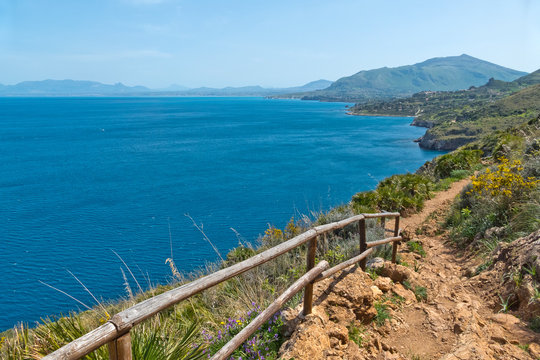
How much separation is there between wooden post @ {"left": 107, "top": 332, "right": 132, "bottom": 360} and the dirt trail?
1.64m

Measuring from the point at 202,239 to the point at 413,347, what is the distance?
25.1 meters

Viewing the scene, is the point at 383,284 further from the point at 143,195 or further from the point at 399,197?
the point at 143,195

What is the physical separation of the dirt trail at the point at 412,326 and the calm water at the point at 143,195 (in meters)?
5.11

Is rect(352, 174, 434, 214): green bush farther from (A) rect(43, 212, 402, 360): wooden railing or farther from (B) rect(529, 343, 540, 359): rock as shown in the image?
(A) rect(43, 212, 402, 360): wooden railing

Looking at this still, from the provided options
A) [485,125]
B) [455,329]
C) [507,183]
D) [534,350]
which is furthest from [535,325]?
[485,125]

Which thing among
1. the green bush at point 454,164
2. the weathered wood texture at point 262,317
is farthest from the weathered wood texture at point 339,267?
the green bush at point 454,164

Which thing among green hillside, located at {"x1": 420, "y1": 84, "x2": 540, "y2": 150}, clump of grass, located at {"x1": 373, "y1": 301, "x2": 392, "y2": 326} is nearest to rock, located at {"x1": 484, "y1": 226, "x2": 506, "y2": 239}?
clump of grass, located at {"x1": 373, "y1": 301, "x2": 392, "y2": 326}

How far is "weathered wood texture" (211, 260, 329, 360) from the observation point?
9.34 feet

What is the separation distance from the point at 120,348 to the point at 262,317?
1419mm

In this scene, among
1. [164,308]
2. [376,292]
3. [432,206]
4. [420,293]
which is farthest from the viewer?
[432,206]

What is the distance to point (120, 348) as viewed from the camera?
2121 millimetres

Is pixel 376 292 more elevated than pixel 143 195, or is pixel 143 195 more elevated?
pixel 376 292

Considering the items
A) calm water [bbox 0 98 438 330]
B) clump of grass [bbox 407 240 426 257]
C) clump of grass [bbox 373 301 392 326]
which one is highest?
clump of grass [bbox 373 301 392 326]

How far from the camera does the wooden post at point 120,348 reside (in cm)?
210
